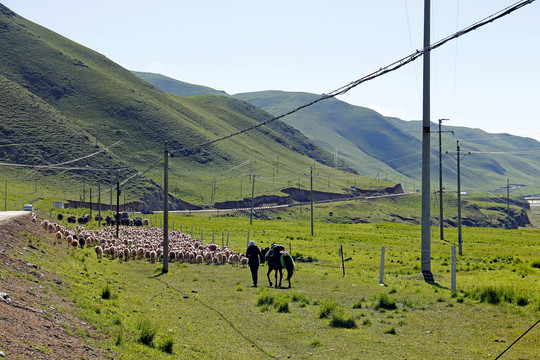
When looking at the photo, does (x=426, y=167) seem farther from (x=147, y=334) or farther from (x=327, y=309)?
(x=147, y=334)

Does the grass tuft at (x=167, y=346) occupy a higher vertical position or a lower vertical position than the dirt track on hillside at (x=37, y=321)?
lower

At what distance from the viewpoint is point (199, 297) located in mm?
20000

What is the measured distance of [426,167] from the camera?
26.3 m

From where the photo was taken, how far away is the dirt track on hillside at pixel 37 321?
9500mm

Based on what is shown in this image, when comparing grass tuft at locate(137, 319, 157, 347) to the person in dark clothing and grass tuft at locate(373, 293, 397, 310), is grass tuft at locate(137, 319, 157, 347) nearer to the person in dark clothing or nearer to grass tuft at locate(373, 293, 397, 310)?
grass tuft at locate(373, 293, 397, 310)

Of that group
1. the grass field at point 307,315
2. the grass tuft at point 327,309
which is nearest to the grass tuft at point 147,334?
the grass field at point 307,315

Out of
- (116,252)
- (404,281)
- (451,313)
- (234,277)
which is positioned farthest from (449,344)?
(116,252)

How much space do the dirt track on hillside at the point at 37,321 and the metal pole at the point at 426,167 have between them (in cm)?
1599

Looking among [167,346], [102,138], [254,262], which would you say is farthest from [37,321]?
[102,138]

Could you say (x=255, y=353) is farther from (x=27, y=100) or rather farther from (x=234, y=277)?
(x=27, y=100)

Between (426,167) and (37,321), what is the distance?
1969 cm

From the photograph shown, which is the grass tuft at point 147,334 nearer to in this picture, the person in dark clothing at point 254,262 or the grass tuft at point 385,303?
the grass tuft at point 385,303

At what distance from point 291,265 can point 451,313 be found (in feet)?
24.9

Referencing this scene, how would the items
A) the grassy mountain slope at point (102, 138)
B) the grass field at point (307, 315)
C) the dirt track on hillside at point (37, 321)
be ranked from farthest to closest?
the grassy mountain slope at point (102, 138) < the grass field at point (307, 315) < the dirt track on hillside at point (37, 321)
